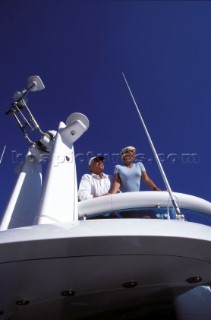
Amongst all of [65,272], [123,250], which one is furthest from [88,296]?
[123,250]

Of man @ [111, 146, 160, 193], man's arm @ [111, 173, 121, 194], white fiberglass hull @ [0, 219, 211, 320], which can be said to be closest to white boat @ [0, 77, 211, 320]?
white fiberglass hull @ [0, 219, 211, 320]

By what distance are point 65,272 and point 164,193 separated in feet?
3.57

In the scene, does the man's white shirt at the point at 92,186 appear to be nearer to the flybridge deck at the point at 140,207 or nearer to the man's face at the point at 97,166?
the man's face at the point at 97,166

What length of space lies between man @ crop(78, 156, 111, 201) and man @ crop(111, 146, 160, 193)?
15cm

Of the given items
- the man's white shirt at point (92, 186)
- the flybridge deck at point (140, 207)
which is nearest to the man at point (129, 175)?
the man's white shirt at point (92, 186)

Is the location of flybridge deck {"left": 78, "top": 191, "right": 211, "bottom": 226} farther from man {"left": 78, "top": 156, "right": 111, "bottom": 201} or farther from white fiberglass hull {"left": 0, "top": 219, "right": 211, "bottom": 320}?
white fiberglass hull {"left": 0, "top": 219, "right": 211, "bottom": 320}

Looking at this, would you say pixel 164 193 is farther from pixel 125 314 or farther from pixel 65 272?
pixel 65 272

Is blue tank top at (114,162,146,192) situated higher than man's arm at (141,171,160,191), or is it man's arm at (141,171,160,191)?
man's arm at (141,171,160,191)

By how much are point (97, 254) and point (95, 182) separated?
5.06 feet

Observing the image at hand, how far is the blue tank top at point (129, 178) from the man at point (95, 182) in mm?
177

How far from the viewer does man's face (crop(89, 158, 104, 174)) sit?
2.78 m

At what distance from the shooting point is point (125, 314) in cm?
175

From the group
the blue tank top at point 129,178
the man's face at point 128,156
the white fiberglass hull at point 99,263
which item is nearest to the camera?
the white fiberglass hull at point 99,263

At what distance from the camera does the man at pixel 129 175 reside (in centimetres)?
250
